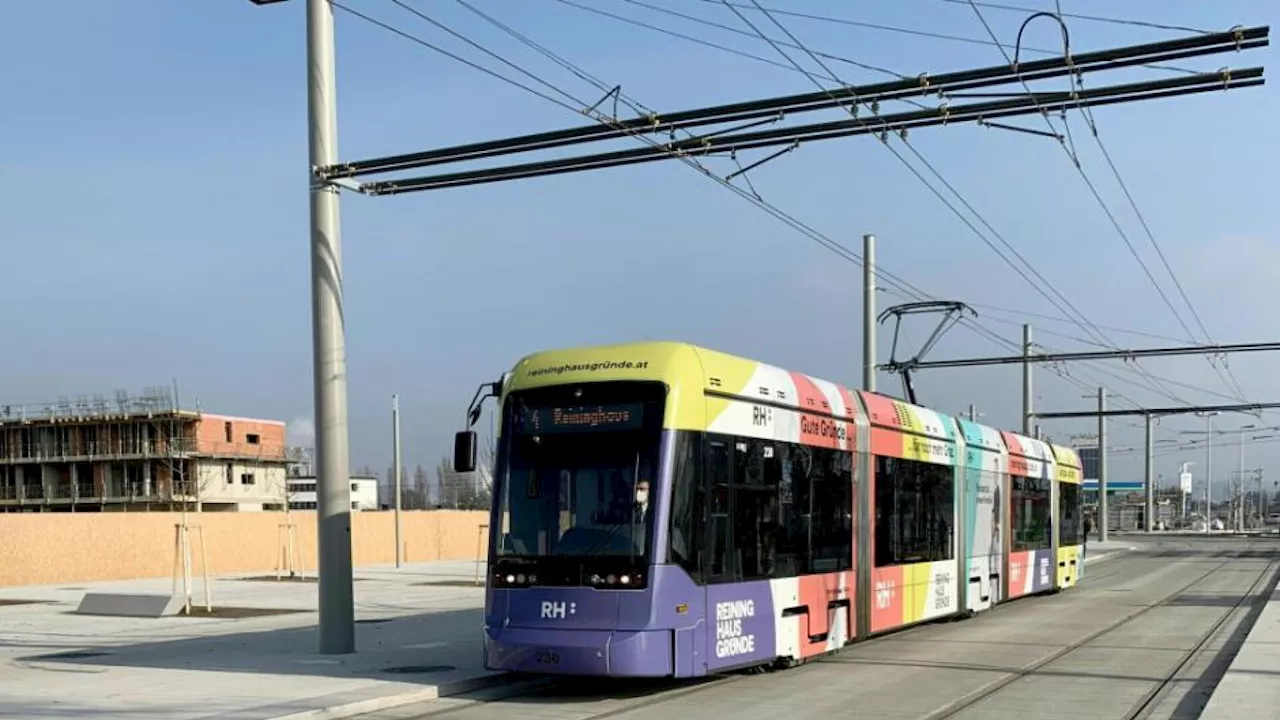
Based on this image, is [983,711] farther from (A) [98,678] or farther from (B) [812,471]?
(A) [98,678]

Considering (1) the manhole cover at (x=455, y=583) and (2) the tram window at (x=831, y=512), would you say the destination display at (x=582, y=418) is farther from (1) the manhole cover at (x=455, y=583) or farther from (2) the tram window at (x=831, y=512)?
(1) the manhole cover at (x=455, y=583)

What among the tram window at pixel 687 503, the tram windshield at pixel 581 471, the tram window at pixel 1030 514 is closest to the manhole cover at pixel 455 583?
the tram window at pixel 1030 514

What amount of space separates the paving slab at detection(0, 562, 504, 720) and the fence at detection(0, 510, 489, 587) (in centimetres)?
567

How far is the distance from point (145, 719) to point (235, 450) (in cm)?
10120

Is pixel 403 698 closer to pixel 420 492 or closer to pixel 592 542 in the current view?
pixel 592 542

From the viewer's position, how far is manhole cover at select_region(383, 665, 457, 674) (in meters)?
14.0

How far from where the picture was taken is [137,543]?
3488 centimetres

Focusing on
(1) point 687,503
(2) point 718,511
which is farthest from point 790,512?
(1) point 687,503

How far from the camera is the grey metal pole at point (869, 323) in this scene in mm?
27047

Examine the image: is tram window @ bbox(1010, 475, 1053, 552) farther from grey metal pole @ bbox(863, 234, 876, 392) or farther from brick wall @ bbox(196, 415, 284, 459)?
brick wall @ bbox(196, 415, 284, 459)

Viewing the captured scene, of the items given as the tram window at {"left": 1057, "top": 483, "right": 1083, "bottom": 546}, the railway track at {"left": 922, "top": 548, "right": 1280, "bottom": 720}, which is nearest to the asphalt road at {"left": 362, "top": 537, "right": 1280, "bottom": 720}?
the railway track at {"left": 922, "top": 548, "right": 1280, "bottom": 720}

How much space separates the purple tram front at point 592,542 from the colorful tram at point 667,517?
1 cm

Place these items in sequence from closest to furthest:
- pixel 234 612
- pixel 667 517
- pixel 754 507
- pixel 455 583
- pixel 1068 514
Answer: pixel 667 517
pixel 754 507
pixel 234 612
pixel 1068 514
pixel 455 583

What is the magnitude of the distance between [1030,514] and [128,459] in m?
91.4
